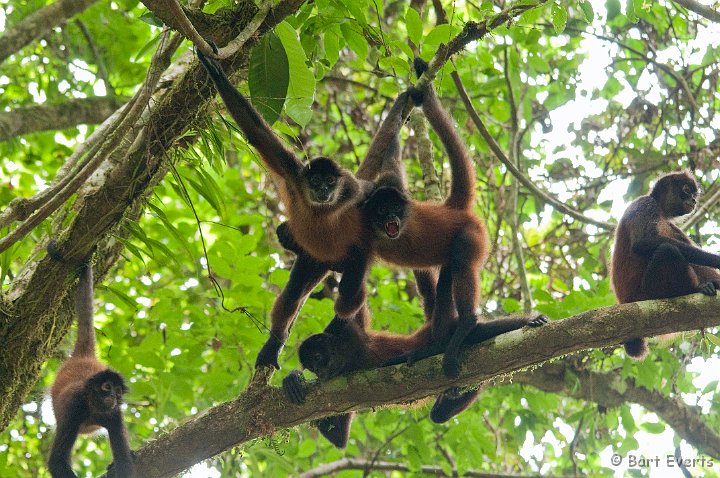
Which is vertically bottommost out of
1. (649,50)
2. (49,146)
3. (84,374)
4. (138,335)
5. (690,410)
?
(690,410)

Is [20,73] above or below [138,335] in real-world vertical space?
above

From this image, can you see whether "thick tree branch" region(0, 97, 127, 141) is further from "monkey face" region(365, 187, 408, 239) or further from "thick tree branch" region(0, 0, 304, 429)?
"monkey face" region(365, 187, 408, 239)

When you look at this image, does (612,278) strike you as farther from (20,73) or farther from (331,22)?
(20,73)

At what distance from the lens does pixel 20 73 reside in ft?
37.0

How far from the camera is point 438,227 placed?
6.88 meters

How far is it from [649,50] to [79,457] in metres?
10.8

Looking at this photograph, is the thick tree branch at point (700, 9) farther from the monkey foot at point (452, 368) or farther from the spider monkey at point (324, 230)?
the monkey foot at point (452, 368)

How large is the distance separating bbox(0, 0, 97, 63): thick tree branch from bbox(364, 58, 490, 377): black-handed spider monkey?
11.5 ft

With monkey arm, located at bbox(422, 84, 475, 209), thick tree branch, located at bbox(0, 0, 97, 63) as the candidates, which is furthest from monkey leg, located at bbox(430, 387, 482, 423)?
thick tree branch, located at bbox(0, 0, 97, 63)

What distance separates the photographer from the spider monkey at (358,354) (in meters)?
7.07

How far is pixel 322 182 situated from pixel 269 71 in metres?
2.20

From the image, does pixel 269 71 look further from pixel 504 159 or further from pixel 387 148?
pixel 504 159

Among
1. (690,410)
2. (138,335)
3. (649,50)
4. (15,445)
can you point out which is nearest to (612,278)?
(690,410)

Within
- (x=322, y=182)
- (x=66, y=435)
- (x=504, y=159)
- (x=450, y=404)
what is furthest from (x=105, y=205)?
(x=504, y=159)
